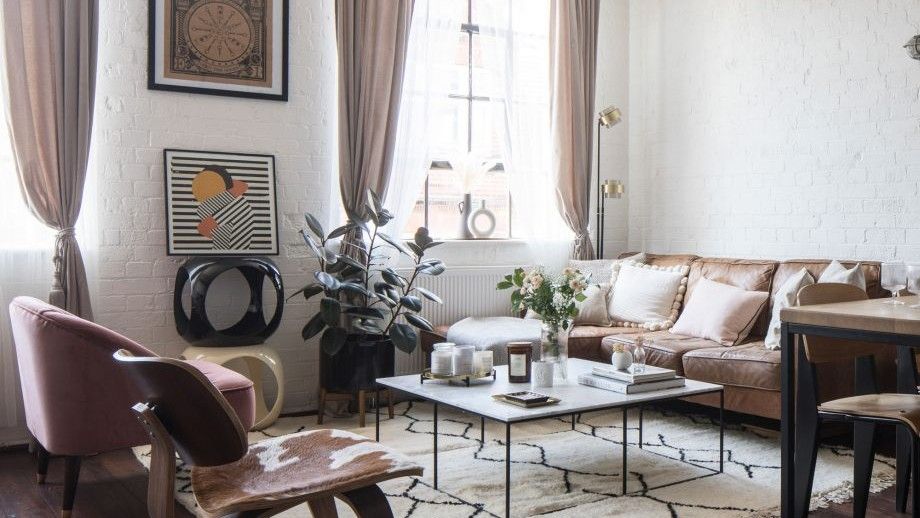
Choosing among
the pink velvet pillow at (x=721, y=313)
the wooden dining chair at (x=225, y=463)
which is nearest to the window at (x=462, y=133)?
the pink velvet pillow at (x=721, y=313)

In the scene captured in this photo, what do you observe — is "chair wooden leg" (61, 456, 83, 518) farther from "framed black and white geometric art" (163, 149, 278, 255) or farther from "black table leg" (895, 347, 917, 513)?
"black table leg" (895, 347, 917, 513)

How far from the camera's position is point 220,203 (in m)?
4.72

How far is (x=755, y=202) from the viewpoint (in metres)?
5.44

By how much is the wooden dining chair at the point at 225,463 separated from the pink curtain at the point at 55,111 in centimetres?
243

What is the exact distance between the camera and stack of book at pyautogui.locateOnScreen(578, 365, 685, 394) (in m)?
3.52

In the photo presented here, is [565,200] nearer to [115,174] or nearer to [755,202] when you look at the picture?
[755,202]

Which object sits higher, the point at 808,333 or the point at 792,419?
the point at 808,333

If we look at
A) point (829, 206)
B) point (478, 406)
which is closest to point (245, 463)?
point (478, 406)

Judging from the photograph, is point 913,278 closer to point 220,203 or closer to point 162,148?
point 220,203

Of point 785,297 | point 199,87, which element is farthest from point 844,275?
point 199,87

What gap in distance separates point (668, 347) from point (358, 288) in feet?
5.47

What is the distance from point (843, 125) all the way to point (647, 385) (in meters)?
2.30

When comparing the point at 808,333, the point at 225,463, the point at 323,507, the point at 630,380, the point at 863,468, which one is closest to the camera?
the point at 225,463

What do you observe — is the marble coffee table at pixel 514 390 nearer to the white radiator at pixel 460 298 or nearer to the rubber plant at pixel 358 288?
the rubber plant at pixel 358 288
